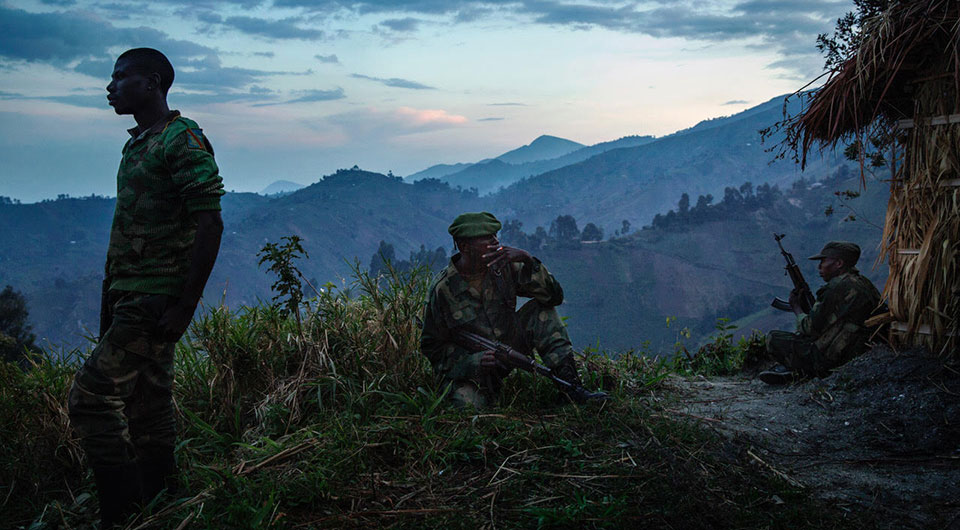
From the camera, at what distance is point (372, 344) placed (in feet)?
16.8

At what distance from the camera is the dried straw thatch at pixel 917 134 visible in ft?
14.3

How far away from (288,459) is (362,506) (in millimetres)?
727

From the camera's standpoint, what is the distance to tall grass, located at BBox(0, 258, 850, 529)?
9.75 feet

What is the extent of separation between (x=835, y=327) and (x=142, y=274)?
5096 mm

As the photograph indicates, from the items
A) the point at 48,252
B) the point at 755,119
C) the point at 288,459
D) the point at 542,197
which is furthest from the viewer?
the point at 755,119

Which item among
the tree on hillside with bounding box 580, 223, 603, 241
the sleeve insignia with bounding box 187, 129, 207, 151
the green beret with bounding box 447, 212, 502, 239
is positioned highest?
the sleeve insignia with bounding box 187, 129, 207, 151

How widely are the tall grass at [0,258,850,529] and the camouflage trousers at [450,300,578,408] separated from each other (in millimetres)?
137

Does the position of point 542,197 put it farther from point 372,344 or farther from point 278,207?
point 372,344

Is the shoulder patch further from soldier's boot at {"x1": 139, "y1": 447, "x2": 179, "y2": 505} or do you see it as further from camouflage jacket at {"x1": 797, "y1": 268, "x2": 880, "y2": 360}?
camouflage jacket at {"x1": 797, "y1": 268, "x2": 880, "y2": 360}

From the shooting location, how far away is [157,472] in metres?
3.28

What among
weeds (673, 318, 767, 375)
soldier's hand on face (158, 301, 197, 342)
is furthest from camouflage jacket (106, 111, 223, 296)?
weeds (673, 318, 767, 375)

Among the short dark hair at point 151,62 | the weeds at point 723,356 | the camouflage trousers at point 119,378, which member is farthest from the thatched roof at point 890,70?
the camouflage trousers at point 119,378

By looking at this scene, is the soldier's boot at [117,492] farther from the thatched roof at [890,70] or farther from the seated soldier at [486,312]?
the thatched roof at [890,70]

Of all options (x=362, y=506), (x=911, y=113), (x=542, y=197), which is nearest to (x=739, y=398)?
(x=911, y=113)
